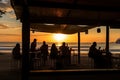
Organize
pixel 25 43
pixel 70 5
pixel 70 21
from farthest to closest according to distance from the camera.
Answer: pixel 70 21, pixel 25 43, pixel 70 5

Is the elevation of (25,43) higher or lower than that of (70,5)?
lower

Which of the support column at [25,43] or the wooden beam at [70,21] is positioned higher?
the wooden beam at [70,21]

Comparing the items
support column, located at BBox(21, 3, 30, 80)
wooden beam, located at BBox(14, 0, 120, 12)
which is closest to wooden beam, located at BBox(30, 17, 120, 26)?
support column, located at BBox(21, 3, 30, 80)

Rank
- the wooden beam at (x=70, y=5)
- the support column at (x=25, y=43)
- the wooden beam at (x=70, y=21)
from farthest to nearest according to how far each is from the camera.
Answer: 1. the wooden beam at (x=70, y=21)
2. the support column at (x=25, y=43)
3. the wooden beam at (x=70, y=5)

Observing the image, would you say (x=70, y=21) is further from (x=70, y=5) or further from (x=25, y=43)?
(x=70, y=5)

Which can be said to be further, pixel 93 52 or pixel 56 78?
pixel 93 52

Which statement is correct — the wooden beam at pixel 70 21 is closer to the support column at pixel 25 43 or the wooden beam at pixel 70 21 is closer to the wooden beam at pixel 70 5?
the support column at pixel 25 43

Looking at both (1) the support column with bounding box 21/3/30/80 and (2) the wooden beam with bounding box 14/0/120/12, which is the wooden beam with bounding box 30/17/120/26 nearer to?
(1) the support column with bounding box 21/3/30/80

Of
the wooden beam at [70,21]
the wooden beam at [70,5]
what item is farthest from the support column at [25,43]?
the wooden beam at [70,21]

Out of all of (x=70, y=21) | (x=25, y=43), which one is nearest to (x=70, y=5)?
(x=25, y=43)

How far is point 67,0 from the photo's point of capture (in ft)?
30.8

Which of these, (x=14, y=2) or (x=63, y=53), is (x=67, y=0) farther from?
(x=63, y=53)

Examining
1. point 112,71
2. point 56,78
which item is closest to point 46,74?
point 56,78

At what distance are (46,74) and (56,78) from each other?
0.93 meters
